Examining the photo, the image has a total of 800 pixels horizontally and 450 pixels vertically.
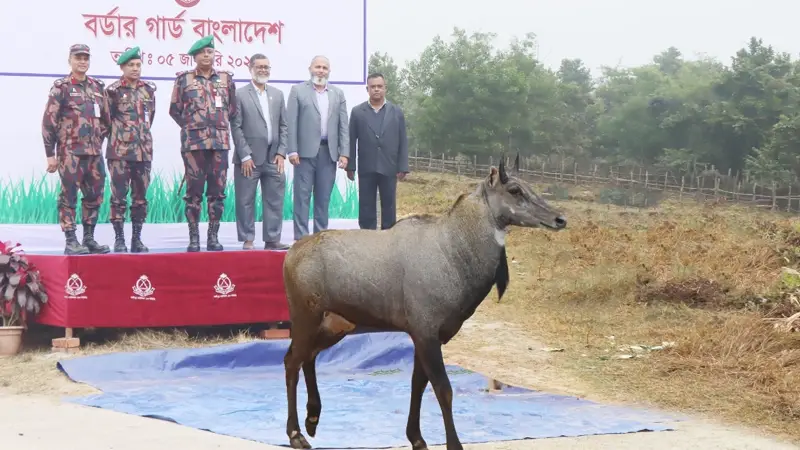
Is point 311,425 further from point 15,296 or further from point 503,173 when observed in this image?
point 15,296

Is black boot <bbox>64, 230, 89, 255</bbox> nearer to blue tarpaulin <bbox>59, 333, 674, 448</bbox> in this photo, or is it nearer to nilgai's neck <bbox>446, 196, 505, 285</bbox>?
blue tarpaulin <bbox>59, 333, 674, 448</bbox>

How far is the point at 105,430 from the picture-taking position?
6.96 m

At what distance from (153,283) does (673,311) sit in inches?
242

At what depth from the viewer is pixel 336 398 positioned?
8508 mm

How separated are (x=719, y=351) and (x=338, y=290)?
4827 millimetres

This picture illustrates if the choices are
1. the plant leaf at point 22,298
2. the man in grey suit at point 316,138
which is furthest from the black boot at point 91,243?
the man in grey suit at point 316,138

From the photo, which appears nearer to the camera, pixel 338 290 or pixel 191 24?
pixel 338 290

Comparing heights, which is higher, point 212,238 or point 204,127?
point 204,127

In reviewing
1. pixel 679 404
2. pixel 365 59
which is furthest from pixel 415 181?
pixel 679 404

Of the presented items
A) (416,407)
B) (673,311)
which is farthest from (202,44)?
(673,311)

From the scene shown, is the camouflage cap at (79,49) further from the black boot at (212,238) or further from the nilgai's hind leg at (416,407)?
the nilgai's hind leg at (416,407)

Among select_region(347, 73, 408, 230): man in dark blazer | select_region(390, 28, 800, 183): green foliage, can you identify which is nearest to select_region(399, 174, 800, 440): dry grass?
select_region(347, 73, 408, 230): man in dark blazer

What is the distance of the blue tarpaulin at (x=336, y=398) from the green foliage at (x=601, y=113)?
82.4 feet

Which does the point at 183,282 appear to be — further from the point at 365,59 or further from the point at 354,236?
the point at 354,236
